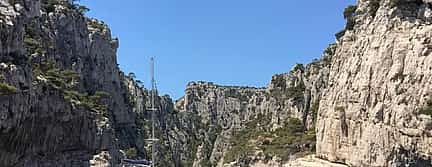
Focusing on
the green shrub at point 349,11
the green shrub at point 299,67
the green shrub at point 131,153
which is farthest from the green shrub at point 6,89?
the green shrub at point 299,67

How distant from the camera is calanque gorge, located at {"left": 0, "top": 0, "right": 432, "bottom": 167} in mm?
41406

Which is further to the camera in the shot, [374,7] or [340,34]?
[340,34]

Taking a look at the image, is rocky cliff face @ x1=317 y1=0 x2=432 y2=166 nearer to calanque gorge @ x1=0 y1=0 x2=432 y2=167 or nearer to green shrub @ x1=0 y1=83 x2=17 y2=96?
calanque gorge @ x1=0 y1=0 x2=432 y2=167

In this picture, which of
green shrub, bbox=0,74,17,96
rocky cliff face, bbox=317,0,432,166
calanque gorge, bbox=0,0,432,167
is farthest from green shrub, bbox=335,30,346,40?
green shrub, bbox=0,74,17,96

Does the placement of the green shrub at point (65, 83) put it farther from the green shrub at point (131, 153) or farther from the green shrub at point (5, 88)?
the green shrub at point (5, 88)

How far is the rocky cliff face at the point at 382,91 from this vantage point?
40.8m

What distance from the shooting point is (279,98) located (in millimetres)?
101500

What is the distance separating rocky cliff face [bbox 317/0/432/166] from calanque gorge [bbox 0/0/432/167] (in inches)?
3.5

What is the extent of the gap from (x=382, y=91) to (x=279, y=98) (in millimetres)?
56424

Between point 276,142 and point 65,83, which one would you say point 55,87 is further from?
point 276,142

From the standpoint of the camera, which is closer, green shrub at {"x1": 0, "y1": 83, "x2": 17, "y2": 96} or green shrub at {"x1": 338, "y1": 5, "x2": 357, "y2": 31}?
green shrub at {"x1": 0, "y1": 83, "x2": 17, "y2": 96}

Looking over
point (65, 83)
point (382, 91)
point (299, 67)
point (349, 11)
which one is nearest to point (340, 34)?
point (349, 11)

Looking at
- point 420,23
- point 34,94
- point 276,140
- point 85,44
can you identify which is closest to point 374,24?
point 420,23

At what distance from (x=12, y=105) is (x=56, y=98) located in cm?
1449
